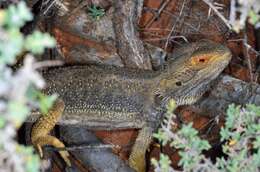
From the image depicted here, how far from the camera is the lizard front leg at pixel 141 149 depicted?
182 inches

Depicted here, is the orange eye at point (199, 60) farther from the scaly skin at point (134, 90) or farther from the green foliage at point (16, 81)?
the green foliage at point (16, 81)

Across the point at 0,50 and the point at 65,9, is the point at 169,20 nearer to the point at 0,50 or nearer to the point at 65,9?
the point at 65,9

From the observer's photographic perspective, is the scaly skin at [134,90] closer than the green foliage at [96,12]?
Yes

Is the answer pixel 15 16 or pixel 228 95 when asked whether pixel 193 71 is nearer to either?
pixel 228 95

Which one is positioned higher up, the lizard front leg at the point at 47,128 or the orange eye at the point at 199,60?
the orange eye at the point at 199,60

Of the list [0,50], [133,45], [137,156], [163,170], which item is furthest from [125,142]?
[0,50]

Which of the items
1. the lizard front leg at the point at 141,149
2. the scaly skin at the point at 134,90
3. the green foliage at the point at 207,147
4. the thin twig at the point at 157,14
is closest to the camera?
the green foliage at the point at 207,147

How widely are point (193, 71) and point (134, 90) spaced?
55 cm

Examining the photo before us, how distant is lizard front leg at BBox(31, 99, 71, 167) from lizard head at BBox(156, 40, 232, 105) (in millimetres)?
880

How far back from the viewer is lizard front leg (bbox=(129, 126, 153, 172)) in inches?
182

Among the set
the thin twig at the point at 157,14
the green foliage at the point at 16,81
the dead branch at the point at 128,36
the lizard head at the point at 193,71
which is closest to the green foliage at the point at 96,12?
the dead branch at the point at 128,36

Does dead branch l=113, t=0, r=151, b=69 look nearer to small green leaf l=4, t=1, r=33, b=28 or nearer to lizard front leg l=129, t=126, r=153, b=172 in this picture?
lizard front leg l=129, t=126, r=153, b=172

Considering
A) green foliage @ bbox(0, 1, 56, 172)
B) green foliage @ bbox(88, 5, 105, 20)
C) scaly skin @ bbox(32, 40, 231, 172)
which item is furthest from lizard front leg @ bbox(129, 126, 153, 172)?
green foliage @ bbox(0, 1, 56, 172)

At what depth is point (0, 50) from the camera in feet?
5.41
